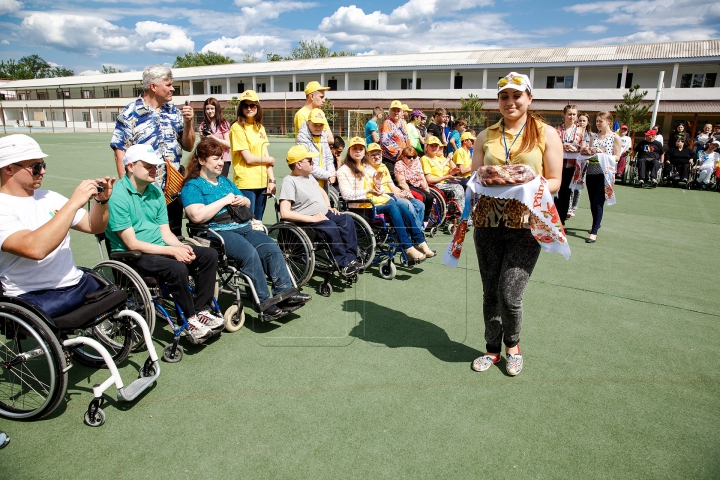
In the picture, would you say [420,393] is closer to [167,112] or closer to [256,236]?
[256,236]

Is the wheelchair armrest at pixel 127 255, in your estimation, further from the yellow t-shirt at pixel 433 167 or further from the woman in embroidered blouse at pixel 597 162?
the woman in embroidered blouse at pixel 597 162

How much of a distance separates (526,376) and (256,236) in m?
2.18

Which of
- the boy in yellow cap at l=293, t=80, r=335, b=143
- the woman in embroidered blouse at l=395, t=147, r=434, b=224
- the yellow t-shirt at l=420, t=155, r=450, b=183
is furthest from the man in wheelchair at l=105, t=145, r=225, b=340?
the yellow t-shirt at l=420, t=155, r=450, b=183

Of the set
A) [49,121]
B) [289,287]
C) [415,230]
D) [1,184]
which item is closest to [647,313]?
[415,230]

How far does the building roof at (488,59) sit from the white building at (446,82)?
7cm

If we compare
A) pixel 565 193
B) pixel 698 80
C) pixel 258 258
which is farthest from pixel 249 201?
pixel 698 80

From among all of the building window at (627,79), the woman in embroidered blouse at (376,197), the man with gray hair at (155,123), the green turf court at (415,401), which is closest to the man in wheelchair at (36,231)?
the green turf court at (415,401)

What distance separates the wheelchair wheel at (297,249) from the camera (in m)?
3.96

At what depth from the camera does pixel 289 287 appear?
3.59 metres

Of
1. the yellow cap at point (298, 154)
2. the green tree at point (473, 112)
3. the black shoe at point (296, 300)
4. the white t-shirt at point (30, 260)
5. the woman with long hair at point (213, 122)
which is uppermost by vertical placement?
the green tree at point (473, 112)

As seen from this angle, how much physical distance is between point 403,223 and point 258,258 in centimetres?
191

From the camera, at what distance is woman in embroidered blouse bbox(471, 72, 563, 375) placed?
255cm

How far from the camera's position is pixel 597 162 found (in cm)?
609

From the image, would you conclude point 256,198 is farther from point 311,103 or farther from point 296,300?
point 296,300
